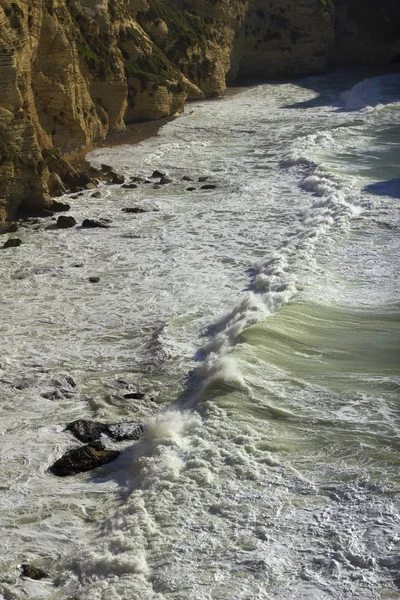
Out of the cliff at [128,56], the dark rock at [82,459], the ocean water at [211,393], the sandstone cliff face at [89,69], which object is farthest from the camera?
the cliff at [128,56]

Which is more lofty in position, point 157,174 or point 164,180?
point 157,174

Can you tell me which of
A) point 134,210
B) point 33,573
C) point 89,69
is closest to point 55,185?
point 134,210

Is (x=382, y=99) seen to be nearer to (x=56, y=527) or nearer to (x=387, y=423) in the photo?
(x=387, y=423)

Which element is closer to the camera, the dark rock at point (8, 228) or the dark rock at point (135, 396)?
the dark rock at point (135, 396)

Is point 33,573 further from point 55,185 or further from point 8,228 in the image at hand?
point 55,185

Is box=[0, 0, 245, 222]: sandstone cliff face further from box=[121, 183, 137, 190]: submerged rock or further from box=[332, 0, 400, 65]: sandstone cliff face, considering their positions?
box=[332, 0, 400, 65]: sandstone cliff face

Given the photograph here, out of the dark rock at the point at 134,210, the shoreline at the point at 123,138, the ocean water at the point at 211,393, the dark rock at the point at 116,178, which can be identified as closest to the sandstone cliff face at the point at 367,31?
the shoreline at the point at 123,138

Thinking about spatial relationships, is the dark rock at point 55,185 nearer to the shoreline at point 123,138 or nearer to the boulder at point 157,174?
the shoreline at point 123,138
